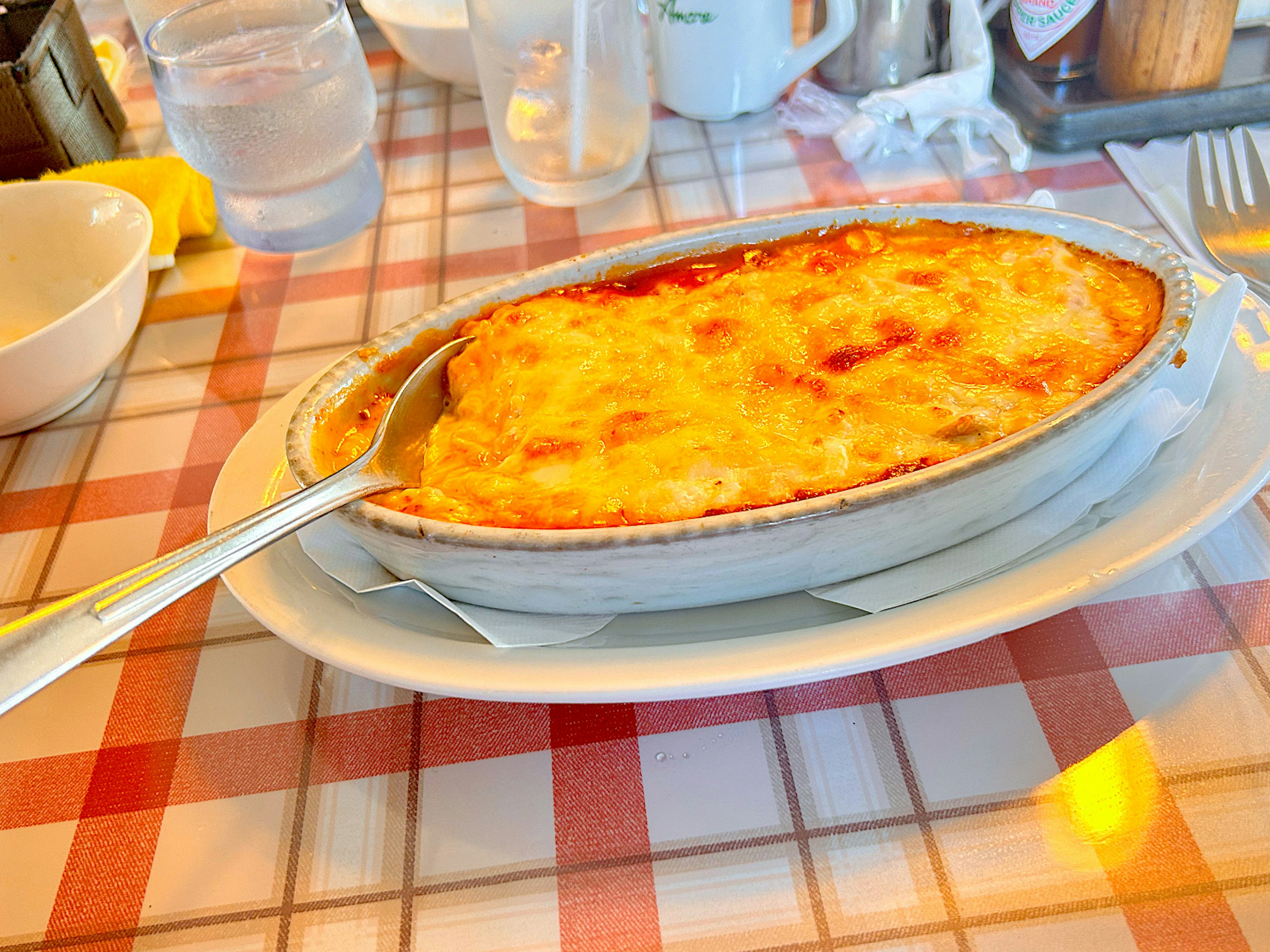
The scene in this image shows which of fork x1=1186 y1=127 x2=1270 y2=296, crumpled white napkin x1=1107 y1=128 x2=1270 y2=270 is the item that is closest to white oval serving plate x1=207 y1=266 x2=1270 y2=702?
fork x1=1186 y1=127 x2=1270 y2=296

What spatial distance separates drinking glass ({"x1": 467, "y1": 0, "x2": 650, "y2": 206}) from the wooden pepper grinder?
2.45 ft

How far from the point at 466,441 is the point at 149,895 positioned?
463 millimetres

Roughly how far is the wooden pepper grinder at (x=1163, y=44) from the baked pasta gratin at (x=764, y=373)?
71 cm

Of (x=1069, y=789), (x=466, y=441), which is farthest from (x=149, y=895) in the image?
(x=1069, y=789)

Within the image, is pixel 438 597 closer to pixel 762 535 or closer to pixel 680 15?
pixel 762 535

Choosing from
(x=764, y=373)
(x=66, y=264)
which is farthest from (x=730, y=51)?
(x=66, y=264)

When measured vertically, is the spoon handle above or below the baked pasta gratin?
above

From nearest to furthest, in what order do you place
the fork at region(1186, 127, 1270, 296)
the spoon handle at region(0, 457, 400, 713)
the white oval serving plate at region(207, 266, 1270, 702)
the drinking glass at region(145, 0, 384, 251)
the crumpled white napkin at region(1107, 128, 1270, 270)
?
1. the spoon handle at region(0, 457, 400, 713)
2. the white oval serving plate at region(207, 266, 1270, 702)
3. the fork at region(1186, 127, 1270, 296)
4. the crumpled white napkin at region(1107, 128, 1270, 270)
5. the drinking glass at region(145, 0, 384, 251)

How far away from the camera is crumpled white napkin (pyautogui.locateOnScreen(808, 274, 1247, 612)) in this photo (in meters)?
0.78

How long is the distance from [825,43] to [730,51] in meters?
0.16

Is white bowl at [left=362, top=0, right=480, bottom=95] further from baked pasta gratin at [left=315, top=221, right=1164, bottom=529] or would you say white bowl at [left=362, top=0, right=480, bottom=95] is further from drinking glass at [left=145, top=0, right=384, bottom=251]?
baked pasta gratin at [left=315, top=221, right=1164, bottom=529]

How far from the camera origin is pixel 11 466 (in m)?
1.26

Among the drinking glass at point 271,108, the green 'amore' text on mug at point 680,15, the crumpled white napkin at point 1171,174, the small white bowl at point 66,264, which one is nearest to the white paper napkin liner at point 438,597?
the small white bowl at point 66,264

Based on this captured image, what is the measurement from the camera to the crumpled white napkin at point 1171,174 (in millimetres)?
1317
